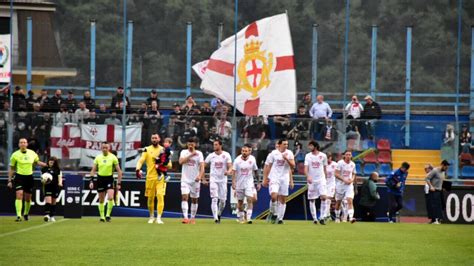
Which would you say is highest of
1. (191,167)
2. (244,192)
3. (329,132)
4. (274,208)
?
(329,132)

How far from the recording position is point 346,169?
104 feet

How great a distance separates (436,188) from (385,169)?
1.75 m

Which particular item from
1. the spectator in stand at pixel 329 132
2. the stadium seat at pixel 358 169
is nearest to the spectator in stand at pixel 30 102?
the spectator in stand at pixel 329 132

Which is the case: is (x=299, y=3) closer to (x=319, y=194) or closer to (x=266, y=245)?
(x=319, y=194)

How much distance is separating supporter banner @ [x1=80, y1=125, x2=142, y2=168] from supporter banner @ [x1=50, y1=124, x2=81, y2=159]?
0.59ft

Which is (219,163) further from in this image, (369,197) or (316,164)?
(369,197)

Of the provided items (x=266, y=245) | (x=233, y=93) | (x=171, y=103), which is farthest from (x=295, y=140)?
(x=266, y=245)

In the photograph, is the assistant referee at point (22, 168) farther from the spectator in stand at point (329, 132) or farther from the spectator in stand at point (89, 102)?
the spectator in stand at point (329, 132)

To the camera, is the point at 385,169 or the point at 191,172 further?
the point at 385,169

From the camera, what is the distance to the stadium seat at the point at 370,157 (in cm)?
3303

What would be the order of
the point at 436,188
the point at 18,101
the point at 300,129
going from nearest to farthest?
the point at 300,129 → the point at 436,188 → the point at 18,101

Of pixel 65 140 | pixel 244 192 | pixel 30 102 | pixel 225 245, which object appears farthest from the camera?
pixel 30 102

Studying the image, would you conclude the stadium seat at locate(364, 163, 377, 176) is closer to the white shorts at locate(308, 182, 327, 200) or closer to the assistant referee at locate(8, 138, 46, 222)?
the white shorts at locate(308, 182, 327, 200)

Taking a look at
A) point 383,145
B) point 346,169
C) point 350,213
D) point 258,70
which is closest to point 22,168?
point 258,70
